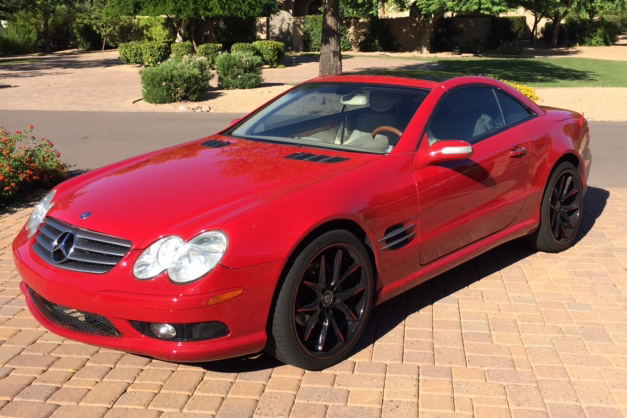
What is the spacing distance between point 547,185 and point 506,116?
0.71 m

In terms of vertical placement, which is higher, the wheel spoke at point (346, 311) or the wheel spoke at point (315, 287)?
the wheel spoke at point (315, 287)

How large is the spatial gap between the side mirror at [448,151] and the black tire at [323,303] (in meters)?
0.87

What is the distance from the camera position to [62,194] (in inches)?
188

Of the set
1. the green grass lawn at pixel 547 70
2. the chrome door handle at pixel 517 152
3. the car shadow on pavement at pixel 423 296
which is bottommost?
the green grass lawn at pixel 547 70

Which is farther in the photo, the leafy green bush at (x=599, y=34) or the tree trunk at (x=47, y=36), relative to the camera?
the leafy green bush at (x=599, y=34)

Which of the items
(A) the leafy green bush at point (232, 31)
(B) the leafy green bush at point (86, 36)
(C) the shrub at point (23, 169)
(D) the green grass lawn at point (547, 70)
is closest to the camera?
(C) the shrub at point (23, 169)

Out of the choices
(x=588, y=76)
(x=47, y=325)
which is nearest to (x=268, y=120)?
(x=47, y=325)

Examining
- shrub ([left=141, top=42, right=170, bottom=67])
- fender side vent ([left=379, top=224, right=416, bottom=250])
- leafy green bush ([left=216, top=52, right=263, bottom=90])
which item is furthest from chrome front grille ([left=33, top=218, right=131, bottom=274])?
shrub ([left=141, top=42, right=170, bottom=67])

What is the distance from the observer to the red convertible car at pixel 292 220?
386 cm

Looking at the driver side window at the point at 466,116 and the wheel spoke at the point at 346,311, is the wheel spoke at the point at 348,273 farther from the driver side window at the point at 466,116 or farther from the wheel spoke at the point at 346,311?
the driver side window at the point at 466,116

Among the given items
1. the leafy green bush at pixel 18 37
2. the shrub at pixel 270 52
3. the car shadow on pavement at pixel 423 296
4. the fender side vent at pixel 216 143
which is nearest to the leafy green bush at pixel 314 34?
the shrub at pixel 270 52

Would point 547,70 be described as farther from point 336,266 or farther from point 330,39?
point 336,266

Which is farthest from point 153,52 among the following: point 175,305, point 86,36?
point 175,305

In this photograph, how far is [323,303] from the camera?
14.1 feet
